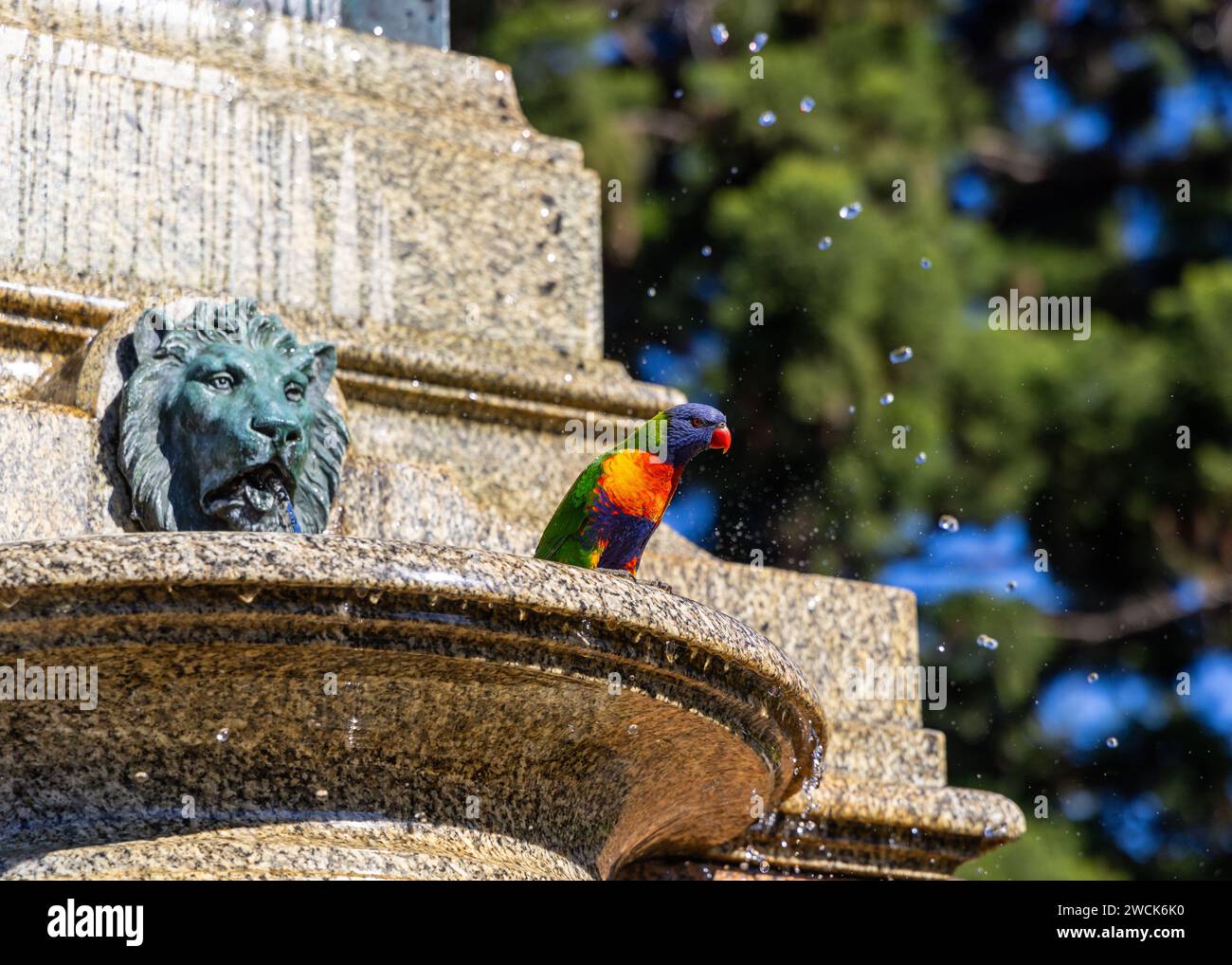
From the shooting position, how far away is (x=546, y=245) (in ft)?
15.0

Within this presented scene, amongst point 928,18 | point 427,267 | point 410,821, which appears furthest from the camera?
point 928,18

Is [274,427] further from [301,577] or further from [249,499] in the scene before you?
[301,577]

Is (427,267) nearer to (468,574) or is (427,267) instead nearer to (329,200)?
(329,200)

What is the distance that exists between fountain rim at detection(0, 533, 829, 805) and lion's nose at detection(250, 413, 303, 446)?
755 mm

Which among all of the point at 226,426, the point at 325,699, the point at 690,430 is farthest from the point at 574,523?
the point at 325,699

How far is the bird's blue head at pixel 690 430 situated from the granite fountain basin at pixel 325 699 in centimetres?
60

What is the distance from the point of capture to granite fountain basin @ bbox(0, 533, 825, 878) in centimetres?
264

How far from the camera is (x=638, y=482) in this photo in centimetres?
352

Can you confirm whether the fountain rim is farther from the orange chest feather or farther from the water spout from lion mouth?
the water spout from lion mouth

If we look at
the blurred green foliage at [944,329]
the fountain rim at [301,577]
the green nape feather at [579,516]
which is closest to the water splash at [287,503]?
the green nape feather at [579,516]

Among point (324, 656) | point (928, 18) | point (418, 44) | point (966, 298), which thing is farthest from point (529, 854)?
point (928, 18)

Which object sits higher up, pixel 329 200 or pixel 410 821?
pixel 329 200

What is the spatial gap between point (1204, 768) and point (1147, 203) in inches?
119

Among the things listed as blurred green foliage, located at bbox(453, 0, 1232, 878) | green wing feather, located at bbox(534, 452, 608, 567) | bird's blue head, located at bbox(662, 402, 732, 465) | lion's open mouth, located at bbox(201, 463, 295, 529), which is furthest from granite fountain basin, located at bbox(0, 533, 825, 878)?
blurred green foliage, located at bbox(453, 0, 1232, 878)
